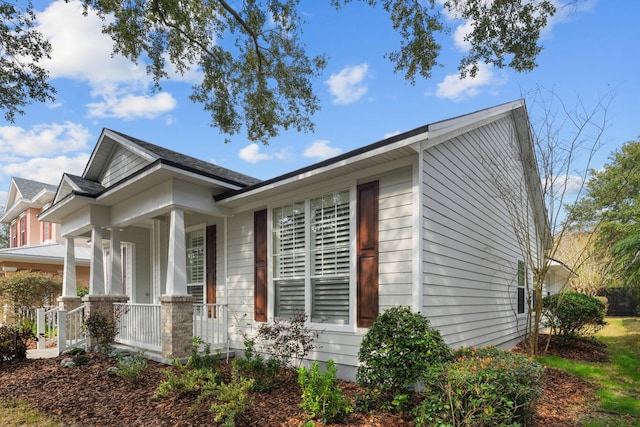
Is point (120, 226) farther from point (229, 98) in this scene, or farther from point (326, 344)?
point (326, 344)

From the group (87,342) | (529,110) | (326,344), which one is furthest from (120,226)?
(529,110)

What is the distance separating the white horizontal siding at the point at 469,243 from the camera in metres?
6.35

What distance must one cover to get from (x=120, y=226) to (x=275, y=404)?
22.4 ft

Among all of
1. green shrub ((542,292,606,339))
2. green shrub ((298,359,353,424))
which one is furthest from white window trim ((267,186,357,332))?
green shrub ((542,292,606,339))

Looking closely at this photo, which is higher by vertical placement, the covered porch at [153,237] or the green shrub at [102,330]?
the covered porch at [153,237]

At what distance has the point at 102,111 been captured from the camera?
14.8 metres

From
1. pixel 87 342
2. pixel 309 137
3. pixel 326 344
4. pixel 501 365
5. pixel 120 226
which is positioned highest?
pixel 309 137

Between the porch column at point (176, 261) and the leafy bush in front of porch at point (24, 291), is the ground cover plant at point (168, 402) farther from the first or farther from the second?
the leafy bush in front of porch at point (24, 291)

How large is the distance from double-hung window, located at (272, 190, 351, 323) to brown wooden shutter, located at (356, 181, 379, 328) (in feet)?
0.92

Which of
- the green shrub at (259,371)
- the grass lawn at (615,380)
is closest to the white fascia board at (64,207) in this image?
the green shrub at (259,371)

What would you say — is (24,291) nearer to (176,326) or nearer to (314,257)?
(176,326)

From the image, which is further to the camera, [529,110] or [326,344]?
[529,110]

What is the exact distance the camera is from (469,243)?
317 inches

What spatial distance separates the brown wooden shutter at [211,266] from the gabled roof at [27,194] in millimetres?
15952
